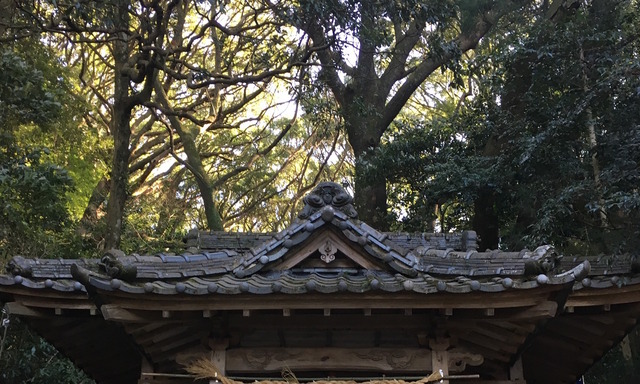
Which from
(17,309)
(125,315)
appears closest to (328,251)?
(125,315)

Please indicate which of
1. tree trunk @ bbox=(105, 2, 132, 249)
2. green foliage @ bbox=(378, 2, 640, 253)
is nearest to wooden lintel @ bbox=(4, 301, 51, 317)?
tree trunk @ bbox=(105, 2, 132, 249)

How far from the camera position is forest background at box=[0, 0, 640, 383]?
10.7m

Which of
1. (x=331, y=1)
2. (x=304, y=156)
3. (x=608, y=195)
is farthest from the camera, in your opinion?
(x=304, y=156)

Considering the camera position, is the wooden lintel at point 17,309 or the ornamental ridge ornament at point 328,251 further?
the ornamental ridge ornament at point 328,251

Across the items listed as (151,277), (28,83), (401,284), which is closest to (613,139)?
(401,284)

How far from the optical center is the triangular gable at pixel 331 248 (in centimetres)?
596

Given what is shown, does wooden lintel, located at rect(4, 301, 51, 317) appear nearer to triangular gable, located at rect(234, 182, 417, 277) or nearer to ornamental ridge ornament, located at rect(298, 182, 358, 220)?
triangular gable, located at rect(234, 182, 417, 277)

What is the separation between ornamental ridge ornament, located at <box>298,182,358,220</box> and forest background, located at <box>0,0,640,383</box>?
161 inches

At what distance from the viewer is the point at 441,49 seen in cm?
1177

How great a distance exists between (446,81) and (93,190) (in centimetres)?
1152

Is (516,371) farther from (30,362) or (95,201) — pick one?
(95,201)

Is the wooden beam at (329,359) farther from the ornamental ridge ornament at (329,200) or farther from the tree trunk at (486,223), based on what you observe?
the tree trunk at (486,223)

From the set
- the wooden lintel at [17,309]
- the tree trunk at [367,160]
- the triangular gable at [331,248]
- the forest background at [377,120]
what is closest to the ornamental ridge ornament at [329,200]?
the triangular gable at [331,248]

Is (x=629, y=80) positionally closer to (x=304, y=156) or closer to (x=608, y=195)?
(x=608, y=195)
